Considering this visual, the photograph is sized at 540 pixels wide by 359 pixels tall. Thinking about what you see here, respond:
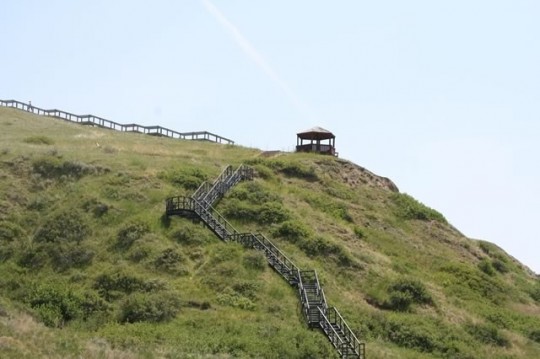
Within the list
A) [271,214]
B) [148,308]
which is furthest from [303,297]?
[271,214]

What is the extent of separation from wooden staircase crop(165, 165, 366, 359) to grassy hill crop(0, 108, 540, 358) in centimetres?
79

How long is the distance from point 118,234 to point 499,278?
88.8ft

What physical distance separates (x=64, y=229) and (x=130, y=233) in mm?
4575

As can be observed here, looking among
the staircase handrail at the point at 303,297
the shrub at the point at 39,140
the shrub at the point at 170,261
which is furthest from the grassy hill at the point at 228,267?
the shrub at the point at 39,140

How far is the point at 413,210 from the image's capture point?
212 ft

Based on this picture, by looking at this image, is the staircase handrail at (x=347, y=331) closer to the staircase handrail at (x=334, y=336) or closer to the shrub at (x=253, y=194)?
the staircase handrail at (x=334, y=336)

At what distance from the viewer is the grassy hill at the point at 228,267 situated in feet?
129

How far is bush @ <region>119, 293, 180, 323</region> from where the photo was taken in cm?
4066

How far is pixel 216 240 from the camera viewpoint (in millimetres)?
50312

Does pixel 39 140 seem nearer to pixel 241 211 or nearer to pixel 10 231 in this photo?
pixel 10 231

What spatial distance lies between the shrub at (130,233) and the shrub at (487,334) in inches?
790

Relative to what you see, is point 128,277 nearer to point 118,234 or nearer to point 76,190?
point 118,234

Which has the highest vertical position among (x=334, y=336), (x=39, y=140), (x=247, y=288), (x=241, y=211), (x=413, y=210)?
(x=39, y=140)

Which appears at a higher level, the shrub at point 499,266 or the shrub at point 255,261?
the shrub at point 499,266
